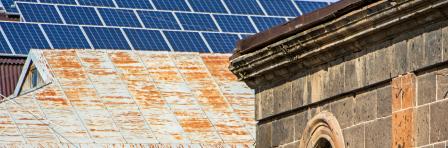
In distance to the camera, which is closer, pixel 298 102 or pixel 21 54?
pixel 298 102

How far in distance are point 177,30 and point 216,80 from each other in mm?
12627

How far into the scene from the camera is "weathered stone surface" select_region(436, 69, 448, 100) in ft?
43.2

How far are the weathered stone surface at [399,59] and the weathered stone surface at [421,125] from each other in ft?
Answer: 1.40

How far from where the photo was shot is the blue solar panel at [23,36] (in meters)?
48.0

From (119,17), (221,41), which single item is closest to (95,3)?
(119,17)

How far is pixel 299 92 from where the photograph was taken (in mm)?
16234

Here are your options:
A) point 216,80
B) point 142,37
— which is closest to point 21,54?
point 142,37

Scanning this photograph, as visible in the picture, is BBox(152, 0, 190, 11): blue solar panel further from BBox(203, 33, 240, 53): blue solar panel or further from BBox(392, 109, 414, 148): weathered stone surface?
BBox(392, 109, 414, 148): weathered stone surface

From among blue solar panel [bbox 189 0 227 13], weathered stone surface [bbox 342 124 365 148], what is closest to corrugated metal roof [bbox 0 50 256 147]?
blue solar panel [bbox 189 0 227 13]

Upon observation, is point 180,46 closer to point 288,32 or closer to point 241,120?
point 241,120

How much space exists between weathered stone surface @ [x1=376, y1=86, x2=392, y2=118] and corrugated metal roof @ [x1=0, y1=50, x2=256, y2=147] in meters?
21.0

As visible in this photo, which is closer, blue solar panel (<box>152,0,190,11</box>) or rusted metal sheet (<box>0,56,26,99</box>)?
rusted metal sheet (<box>0,56,26,99</box>)

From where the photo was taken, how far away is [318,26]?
1517cm

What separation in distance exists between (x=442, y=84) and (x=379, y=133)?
133 cm
